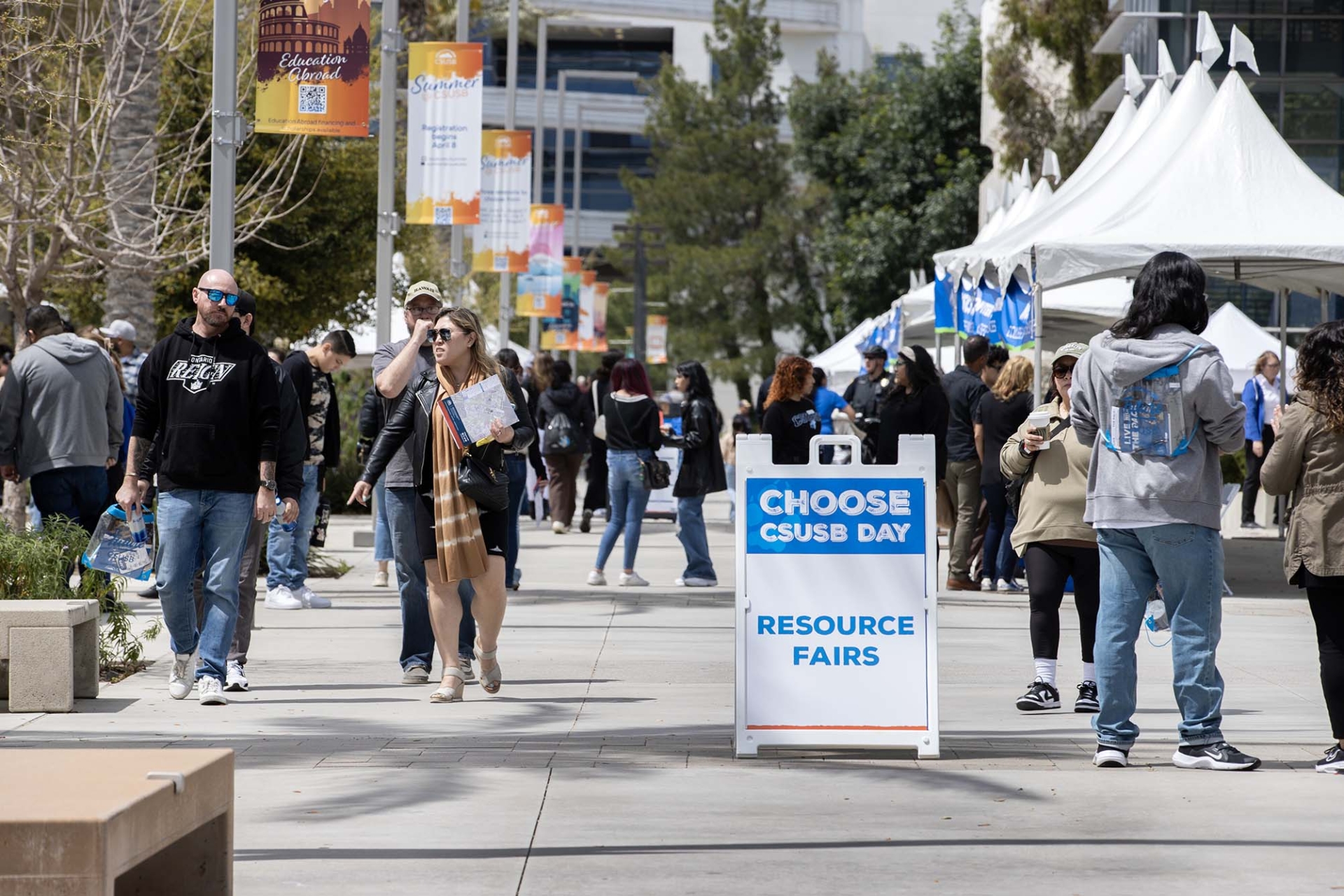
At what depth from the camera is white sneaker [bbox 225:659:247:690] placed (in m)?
8.83

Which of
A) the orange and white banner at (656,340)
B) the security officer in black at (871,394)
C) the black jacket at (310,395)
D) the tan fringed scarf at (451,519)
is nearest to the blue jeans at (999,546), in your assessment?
the security officer in black at (871,394)

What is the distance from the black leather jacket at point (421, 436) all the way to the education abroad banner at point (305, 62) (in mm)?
3611

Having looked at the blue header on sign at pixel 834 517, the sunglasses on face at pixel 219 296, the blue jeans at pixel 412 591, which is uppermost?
the sunglasses on face at pixel 219 296

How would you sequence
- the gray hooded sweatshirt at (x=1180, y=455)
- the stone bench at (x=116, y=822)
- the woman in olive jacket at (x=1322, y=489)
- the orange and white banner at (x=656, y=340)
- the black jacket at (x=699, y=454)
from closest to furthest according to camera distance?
the stone bench at (x=116, y=822) < the gray hooded sweatshirt at (x=1180, y=455) < the woman in olive jacket at (x=1322, y=489) < the black jacket at (x=699, y=454) < the orange and white banner at (x=656, y=340)

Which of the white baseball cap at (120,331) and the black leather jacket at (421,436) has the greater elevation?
the white baseball cap at (120,331)

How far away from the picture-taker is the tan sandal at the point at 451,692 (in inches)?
340

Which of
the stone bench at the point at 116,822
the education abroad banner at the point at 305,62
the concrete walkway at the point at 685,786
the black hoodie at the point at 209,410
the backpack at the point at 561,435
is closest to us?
the stone bench at the point at 116,822

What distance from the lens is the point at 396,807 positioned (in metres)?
6.15

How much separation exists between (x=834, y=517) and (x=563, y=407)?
12746mm

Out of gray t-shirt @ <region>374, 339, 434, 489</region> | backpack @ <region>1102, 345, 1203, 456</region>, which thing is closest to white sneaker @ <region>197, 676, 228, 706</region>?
gray t-shirt @ <region>374, 339, 434, 489</region>

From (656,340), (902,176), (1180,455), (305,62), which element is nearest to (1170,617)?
(1180,455)

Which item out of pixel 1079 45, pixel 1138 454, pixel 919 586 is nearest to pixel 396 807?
pixel 919 586

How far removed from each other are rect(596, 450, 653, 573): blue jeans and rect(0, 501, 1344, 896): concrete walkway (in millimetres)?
3657

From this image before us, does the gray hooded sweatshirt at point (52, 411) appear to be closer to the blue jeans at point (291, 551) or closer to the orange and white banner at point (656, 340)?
the blue jeans at point (291, 551)
